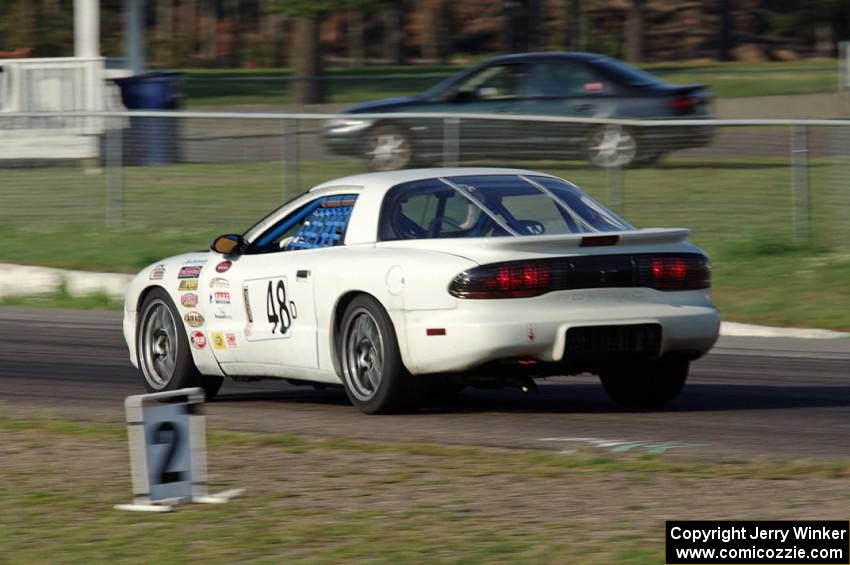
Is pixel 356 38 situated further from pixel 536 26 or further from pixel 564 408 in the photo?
pixel 564 408

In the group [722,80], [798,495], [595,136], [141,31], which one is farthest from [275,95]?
[798,495]

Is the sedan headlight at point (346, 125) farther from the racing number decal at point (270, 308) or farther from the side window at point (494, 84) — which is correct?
the racing number decal at point (270, 308)

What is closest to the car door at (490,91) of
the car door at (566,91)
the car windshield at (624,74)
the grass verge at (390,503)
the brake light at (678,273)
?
the car door at (566,91)

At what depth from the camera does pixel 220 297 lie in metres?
10.5

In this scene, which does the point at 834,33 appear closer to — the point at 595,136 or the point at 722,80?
the point at 722,80

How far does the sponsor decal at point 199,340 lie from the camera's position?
418 inches

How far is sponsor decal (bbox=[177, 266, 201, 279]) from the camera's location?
10.7 metres

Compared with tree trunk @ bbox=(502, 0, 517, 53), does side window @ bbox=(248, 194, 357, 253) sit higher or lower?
lower

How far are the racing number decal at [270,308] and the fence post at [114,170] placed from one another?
10337 mm

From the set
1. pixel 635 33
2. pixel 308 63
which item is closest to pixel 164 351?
pixel 308 63

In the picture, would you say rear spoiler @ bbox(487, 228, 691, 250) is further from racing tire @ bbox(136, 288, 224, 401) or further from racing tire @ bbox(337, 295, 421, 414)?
racing tire @ bbox(136, 288, 224, 401)

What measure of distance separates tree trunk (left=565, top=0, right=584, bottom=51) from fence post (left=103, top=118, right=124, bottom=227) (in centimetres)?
4279

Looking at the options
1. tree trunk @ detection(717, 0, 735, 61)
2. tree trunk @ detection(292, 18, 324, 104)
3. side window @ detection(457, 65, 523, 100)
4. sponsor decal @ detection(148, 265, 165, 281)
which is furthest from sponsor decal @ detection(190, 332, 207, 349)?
tree trunk @ detection(717, 0, 735, 61)

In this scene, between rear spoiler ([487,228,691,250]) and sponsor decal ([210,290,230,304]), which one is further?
sponsor decal ([210,290,230,304])
